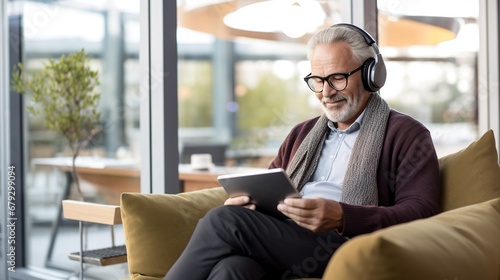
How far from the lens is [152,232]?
2.18m

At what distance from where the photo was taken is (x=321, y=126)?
2.46m

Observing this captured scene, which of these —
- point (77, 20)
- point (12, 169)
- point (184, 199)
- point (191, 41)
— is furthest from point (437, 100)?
point (184, 199)

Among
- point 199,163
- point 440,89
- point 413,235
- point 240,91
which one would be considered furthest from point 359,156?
point 240,91

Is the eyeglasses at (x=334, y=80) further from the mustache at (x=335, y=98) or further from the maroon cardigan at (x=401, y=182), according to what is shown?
the maroon cardigan at (x=401, y=182)

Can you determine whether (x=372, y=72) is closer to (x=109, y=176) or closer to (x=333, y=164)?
(x=333, y=164)

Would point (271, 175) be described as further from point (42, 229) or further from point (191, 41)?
point (191, 41)

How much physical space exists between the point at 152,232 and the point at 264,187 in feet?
1.44

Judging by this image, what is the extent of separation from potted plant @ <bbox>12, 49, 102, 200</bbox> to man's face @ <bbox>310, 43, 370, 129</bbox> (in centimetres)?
144

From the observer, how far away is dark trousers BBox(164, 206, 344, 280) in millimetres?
1881

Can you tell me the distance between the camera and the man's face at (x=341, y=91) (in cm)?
232

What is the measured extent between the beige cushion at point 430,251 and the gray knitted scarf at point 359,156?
40cm

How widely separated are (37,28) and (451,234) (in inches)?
112

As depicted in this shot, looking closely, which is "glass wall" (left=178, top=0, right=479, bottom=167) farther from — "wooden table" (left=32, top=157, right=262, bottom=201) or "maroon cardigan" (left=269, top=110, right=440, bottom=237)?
"maroon cardigan" (left=269, top=110, right=440, bottom=237)

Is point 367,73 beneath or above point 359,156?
above
